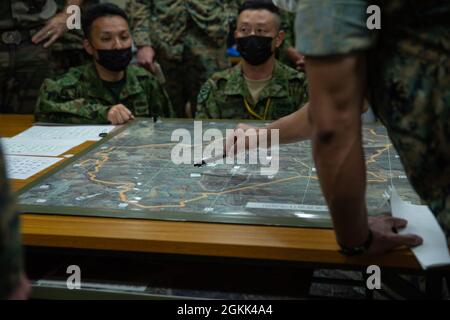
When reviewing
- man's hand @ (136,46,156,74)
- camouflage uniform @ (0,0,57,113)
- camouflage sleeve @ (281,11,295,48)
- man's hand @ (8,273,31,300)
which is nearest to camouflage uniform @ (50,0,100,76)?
camouflage uniform @ (0,0,57,113)

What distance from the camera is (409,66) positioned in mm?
886

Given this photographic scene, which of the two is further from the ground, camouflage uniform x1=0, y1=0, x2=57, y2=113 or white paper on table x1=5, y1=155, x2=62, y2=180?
camouflage uniform x1=0, y1=0, x2=57, y2=113

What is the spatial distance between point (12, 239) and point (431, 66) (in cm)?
63

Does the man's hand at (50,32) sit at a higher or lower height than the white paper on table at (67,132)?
higher

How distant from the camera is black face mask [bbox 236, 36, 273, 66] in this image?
2.64 meters

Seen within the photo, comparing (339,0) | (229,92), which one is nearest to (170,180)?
(339,0)

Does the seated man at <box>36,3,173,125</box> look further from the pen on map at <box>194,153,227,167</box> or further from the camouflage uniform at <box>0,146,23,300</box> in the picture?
the camouflage uniform at <box>0,146,23,300</box>

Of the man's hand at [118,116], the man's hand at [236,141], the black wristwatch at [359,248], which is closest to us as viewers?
the black wristwatch at [359,248]

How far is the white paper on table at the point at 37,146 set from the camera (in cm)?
177

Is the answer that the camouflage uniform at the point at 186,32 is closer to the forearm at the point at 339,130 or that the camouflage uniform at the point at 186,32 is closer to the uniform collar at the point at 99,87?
the uniform collar at the point at 99,87

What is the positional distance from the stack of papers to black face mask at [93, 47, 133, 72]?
538mm

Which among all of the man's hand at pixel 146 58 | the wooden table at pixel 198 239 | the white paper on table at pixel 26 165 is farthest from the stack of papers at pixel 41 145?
the man's hand at pixel 146 58

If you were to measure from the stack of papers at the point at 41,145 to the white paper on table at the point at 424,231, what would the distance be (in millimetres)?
938

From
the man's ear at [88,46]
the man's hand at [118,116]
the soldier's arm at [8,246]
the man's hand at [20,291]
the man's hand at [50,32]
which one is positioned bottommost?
the man's hand at [118,116]
